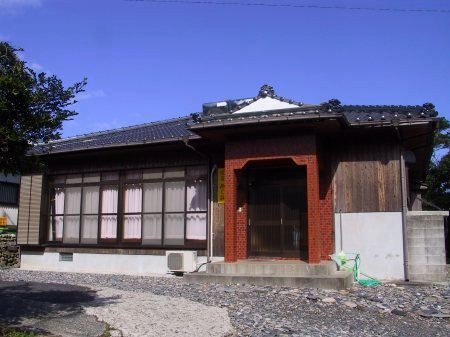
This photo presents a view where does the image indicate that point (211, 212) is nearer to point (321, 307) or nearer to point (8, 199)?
point (321, 307)

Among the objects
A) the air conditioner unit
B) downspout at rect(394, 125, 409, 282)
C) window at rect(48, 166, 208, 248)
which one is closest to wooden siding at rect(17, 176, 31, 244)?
window at rect(48, 166, 208, 248)

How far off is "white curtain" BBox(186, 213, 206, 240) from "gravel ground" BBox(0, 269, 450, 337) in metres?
2.06

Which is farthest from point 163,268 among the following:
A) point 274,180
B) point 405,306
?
point 405,306

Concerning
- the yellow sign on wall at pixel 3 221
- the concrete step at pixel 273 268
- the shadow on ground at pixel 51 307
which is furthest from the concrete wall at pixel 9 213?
the concrete step at pixel 273 268

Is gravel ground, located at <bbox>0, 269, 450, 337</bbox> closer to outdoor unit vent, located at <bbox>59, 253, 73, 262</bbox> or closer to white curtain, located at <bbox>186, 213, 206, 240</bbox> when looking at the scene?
white curtain, located at <bbox>186, 213, 206, 240</bbox>

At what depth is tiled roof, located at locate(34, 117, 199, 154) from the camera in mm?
14046

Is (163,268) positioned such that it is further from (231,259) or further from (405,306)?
(405,306)

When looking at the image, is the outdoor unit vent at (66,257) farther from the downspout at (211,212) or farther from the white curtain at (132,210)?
the downspout at (211,212)

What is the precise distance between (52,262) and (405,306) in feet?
36.5

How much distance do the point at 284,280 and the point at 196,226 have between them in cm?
393

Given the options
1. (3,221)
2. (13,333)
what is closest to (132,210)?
(13,333)

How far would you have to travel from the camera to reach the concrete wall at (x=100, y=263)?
13992 millimetres

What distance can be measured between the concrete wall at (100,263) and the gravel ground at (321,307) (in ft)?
6.62

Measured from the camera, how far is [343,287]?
10.1 meters
